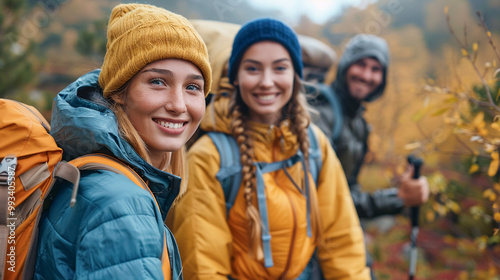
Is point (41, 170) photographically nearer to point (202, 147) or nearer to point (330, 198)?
point (202, 147)

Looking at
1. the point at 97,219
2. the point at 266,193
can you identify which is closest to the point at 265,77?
the point at 266,193

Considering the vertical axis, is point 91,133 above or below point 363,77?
below

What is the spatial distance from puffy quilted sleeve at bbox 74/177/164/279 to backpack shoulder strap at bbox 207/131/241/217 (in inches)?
39.6

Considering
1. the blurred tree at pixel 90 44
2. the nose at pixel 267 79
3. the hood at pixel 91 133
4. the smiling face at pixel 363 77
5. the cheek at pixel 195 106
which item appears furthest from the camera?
the blurred tree at pixel 90 44

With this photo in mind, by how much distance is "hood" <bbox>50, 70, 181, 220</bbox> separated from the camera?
4.43 ft

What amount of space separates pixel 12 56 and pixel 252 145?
25.7 feet

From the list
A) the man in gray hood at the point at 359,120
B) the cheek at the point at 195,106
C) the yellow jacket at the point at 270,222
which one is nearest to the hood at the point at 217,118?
the yellow jacket at the point at 270,222

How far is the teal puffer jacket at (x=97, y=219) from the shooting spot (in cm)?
114

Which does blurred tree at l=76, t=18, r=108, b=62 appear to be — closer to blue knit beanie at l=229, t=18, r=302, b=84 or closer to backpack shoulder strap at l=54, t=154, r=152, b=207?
blue knit beanie at l=229, t=18, r=302, b=84

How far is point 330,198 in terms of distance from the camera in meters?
2.62

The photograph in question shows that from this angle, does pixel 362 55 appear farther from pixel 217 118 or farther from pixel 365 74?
pixel 217 118

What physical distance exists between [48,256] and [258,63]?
165cm

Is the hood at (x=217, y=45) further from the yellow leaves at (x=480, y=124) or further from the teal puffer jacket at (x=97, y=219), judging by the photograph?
the yellow leaves at (x=480, y=124)

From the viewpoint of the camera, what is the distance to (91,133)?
1.35 metres
